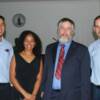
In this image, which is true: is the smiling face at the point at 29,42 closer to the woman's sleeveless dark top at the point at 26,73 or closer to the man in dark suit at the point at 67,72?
the woman's sleeveless dark top at the point at 26,73

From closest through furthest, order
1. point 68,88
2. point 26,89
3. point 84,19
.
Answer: point 68,88 < point 26,89 < point 84,19

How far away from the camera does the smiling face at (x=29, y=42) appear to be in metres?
3.63

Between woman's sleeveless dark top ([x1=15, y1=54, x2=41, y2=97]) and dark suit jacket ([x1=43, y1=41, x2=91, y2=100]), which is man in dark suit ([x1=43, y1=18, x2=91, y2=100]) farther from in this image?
woman's sleeveless dark top ([x1=15, y1=54, x2=41, y2=97])

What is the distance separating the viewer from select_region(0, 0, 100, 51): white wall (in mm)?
7387

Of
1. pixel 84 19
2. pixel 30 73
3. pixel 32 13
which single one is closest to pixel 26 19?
pixel 32 13

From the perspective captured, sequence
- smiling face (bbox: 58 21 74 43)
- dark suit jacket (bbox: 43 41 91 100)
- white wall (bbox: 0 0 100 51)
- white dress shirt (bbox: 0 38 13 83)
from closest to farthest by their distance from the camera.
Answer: dark suit jacket (bbox: 43 41 91 100) → smiling face (bbox: 58 21 74 43) → white dress shirt (bbox: 0 38 13 83) → white wall (bbox: 0 0 100 51)

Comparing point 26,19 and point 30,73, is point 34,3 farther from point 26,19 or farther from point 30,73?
point 30,73

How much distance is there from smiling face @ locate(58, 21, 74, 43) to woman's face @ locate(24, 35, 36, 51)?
474mm

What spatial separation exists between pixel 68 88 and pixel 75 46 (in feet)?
1.63

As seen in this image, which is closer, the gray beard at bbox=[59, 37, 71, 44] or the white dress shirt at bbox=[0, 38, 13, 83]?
the gray beard at bbox=[59, 37, 71, 44]

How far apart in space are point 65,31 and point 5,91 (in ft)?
3.53

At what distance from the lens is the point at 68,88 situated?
10.5 feet

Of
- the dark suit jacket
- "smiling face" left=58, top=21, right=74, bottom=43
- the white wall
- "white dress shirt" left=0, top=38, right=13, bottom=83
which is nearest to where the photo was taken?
the dark suit jacket

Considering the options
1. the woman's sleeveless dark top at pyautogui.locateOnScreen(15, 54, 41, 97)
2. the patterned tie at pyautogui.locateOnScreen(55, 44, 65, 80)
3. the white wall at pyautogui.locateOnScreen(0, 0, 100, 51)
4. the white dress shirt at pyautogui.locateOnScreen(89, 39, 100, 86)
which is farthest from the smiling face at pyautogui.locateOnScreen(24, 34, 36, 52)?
the white wall at pyautogui.locateOnScreen(0, 0, 100, 51)
